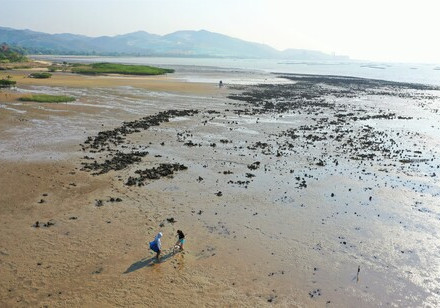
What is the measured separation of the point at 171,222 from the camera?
62.2ft

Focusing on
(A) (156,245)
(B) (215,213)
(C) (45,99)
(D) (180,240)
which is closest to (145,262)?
(A) (156,245)

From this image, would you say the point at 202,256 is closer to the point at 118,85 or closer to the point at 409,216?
the point at 409,216

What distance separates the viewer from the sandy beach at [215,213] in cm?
1401

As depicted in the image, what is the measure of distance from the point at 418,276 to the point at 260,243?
6602 mm

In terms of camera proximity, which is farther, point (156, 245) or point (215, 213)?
point (215, 213)

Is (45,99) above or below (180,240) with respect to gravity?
above

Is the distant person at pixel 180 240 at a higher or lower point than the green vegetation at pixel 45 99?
lower

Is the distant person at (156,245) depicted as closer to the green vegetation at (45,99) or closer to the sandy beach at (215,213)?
the sandy beach at (215,213)

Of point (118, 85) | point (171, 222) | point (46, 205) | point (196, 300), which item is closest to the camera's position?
point (196, 300)

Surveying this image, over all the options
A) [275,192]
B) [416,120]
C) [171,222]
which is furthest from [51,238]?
[416,120]

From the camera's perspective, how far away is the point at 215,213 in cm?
2039

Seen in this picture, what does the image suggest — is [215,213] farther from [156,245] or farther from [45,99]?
[45,99]

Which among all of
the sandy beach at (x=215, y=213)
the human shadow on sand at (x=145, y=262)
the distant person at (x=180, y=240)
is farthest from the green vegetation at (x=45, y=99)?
the human shadow on sand at (x=145, y=262)

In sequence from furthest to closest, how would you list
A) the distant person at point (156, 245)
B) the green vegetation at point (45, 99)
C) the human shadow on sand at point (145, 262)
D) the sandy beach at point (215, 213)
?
the green vegetation at point (45, 99)
the distant person at point (156, 245)
the human shadow on sand at point (145, 262)
the sandy beach at point (215, 213)
